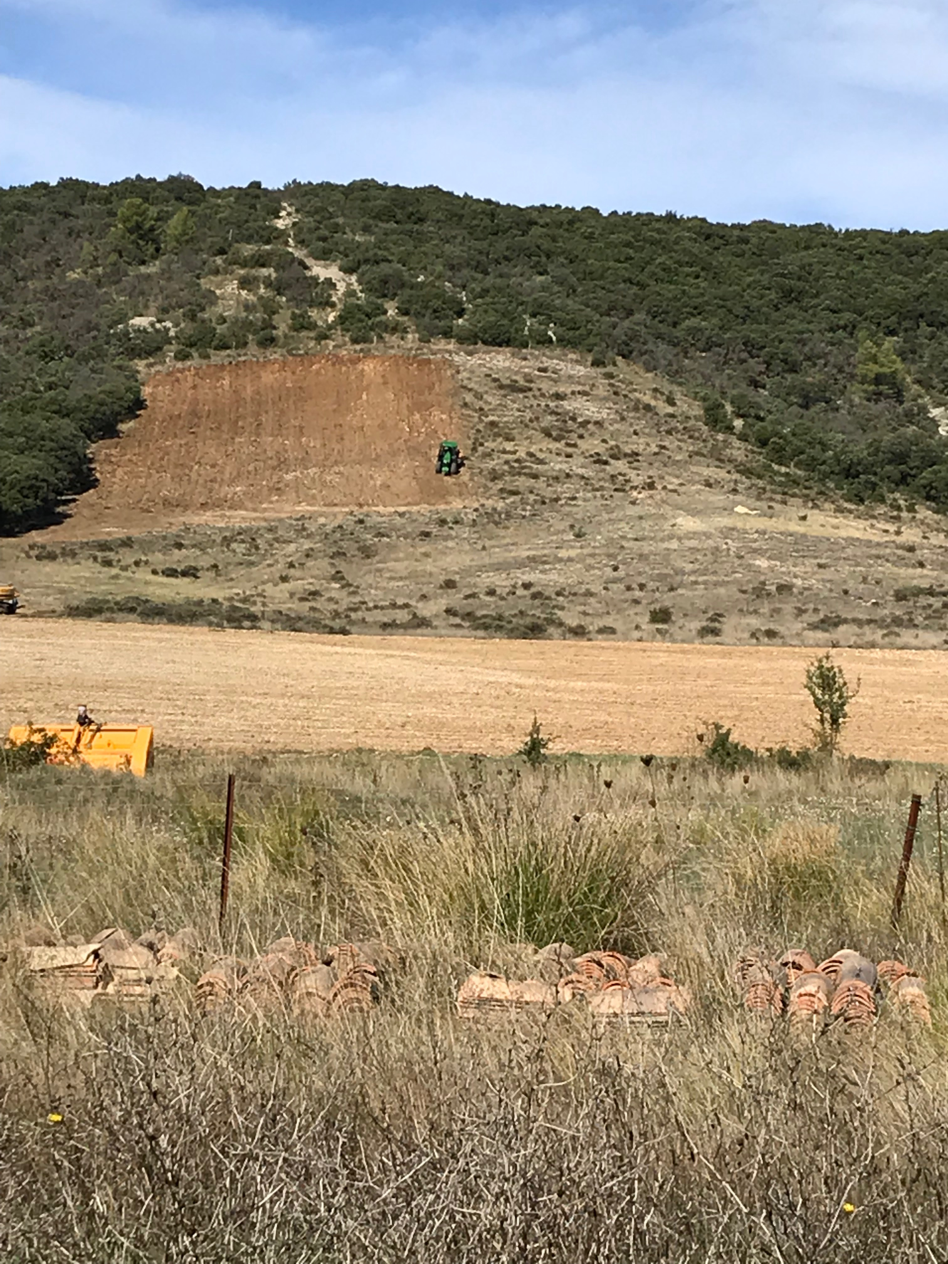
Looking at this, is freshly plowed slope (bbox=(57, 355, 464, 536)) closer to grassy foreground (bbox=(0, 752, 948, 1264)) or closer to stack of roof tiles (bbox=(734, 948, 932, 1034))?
grassy foreground (bbox=(0, 752, 948, 1264))

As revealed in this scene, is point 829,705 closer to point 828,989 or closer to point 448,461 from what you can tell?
point 828,989

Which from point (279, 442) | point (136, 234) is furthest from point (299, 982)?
point (136, 234)

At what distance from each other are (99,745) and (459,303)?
6495cm

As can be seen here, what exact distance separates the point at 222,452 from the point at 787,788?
51.0 meters

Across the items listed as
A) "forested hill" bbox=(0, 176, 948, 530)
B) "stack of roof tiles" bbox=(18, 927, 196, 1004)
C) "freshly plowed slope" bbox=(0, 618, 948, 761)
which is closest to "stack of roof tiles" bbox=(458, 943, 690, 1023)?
"stack of roof tiles" bbox=(18, 927, 196, 1004)

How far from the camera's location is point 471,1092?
4562mm

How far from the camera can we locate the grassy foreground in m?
3.80

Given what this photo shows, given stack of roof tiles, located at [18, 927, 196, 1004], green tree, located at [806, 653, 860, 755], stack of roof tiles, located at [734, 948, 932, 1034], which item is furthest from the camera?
green tree, located at [806, 653, 860, 755]

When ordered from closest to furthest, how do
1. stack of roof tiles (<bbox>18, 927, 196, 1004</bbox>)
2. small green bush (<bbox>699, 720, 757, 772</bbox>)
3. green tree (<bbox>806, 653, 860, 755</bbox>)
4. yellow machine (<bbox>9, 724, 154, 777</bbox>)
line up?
stack of roof tiles (<bbox>18, 927, 196, 1004</bbox>) → yellow machine (<bbox>9, 724, 154, 777</bbox>) → small green bush (<bbox>699, 720, 757, 772</bbox>) → green tree (<bbox>806, 653, 860, 755</bbox>)

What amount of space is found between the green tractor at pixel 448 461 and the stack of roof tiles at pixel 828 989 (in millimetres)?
54758

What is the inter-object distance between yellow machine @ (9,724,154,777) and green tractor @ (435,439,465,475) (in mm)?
44864

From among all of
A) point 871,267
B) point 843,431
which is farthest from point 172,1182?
point 871,267

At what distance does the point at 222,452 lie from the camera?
6328 centimetres

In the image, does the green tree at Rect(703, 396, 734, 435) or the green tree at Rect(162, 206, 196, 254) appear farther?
the green tree at Rect(162, 206, 196, 254)
